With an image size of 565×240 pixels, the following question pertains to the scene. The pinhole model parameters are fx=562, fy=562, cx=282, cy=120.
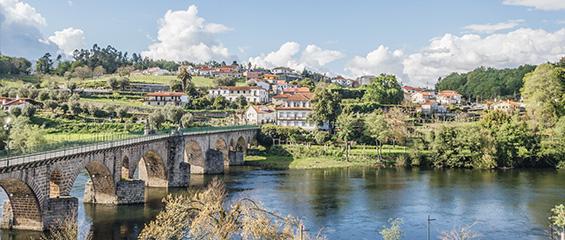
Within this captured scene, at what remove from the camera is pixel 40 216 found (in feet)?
107

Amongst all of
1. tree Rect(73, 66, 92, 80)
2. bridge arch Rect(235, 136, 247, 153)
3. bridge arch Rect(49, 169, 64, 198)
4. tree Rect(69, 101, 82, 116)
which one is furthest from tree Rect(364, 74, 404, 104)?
bridge arch Rect(49, 169, 64, 198)

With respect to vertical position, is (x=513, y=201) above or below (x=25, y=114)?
below

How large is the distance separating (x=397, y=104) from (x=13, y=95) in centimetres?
7757

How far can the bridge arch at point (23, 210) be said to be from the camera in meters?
32.0

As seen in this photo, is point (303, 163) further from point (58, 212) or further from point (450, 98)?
point (450, 98)

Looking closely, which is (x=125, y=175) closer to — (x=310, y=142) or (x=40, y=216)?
(x=40, y=216)

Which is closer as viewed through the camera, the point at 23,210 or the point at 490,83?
the point at 23,210

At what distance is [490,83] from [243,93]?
2961 inches

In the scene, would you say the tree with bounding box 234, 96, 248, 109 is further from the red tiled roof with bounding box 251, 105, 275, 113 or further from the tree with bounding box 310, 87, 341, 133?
the tree with bounding box 310, 87, 341, 133

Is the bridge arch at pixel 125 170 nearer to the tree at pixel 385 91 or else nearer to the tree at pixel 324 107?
the tree at pixel 324 107

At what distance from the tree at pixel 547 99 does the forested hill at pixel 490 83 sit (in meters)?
71.1

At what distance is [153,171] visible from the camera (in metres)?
55.4

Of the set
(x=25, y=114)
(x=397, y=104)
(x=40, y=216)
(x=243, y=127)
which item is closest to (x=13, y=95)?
(x=25, y=114)

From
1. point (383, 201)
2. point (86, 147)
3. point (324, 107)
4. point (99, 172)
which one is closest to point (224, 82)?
point (324, 107)
